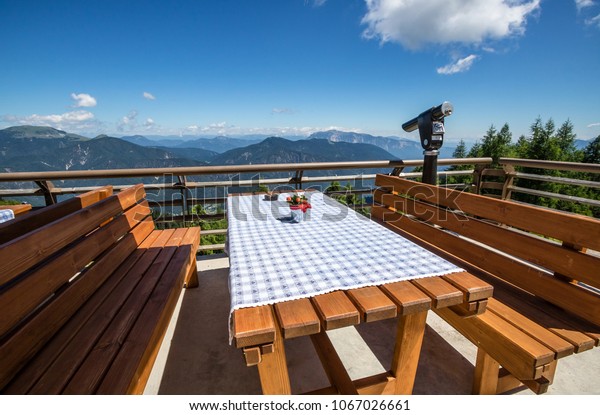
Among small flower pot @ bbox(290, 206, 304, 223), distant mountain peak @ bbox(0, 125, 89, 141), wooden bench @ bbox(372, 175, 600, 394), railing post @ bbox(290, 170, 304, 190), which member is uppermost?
distant mountain peak @ bbox(0, 125, 89, 141)

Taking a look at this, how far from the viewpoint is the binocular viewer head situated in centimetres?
242

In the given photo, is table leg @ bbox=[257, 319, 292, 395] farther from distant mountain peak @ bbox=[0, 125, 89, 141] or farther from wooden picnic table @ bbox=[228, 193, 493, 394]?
distant mountain peak @ bbox=[0, 125, 89, 141]

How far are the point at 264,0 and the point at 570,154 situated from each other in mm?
38811

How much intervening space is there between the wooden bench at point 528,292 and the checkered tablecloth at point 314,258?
0.38 m

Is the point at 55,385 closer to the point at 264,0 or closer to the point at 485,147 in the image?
the point at 264,0

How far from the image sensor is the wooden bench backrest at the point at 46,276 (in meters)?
0.86

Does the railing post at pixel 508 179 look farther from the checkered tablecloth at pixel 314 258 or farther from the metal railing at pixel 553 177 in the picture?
the checkered tablecloth at pixel 314 258

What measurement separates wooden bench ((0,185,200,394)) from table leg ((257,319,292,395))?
0.44 meters

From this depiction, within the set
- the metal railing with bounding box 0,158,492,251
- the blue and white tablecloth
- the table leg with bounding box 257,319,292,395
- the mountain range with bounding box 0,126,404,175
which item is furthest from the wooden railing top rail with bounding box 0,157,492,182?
the mountain range with bounding box 0,126,404,175

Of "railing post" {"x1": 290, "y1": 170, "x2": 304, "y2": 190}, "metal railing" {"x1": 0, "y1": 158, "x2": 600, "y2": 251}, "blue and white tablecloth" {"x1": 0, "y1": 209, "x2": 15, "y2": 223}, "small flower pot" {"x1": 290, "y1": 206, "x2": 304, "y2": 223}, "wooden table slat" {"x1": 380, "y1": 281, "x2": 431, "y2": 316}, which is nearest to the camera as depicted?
"wooden table slat" {"x1": 380, "y1": 281, "x2": 431, "y2": 316}

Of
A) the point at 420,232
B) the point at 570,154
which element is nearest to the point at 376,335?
the point at 420,232

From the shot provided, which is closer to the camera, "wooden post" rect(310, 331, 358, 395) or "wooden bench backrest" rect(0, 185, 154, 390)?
"wooden bench backrest" rect(0, 185, 154, 390)

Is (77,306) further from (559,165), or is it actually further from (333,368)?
(559,165)

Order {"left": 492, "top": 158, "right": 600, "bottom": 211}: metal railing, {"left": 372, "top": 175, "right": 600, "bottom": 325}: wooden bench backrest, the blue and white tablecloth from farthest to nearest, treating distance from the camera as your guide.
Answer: {"left": 492, "top": 158, "right": 600, "bottom": 211}: metal railing
the blue and white tablecloth
{"left": 372, "top": 175, "right": 600, "bottom": 325}: wooden bench backrest
